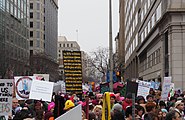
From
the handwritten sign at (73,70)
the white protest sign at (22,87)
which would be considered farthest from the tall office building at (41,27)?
the white protest sign at (22,87)

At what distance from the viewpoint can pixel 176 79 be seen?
32562 mm

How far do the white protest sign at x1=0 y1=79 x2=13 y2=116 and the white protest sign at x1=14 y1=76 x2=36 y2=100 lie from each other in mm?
4972

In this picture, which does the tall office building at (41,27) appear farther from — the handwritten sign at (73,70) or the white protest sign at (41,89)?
the white protest sign at (41,89)

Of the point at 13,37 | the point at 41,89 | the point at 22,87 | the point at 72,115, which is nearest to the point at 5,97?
the point at 41,89

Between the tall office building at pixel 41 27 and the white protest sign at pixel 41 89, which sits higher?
the tall office building at pixel 41 27

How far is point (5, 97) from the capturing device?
6.86 m

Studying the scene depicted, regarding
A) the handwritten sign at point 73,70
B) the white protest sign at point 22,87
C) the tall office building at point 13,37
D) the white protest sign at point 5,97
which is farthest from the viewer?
the tall office building at point 13,37

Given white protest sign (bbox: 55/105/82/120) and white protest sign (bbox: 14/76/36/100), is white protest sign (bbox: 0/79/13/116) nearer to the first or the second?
white protest sign (bbox: 55/105/82/120)

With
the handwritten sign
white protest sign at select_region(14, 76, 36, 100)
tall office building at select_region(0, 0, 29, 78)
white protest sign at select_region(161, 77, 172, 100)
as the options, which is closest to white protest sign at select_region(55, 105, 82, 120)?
white protest sign at select_region(14, 76, 36, 100)

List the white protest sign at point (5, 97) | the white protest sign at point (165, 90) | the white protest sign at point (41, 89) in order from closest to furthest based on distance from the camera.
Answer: the white protest sign at point (5, 97) → the white protest sign at point (41, 89) → the white protest sign at point (165, 90)

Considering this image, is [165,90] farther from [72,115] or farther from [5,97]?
[72,115]

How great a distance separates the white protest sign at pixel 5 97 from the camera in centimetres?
673

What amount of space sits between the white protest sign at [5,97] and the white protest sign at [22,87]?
4972mm

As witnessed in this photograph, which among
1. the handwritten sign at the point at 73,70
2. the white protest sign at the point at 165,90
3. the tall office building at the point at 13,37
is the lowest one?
the white protest sign at the point at 165,90
